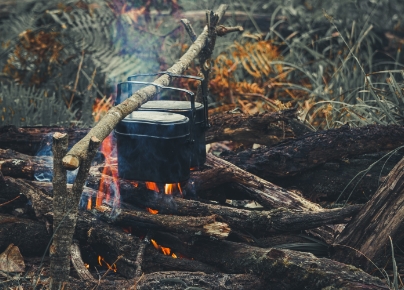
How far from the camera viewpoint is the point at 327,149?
3.71 m

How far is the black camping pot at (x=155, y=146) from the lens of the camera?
9.94 ft

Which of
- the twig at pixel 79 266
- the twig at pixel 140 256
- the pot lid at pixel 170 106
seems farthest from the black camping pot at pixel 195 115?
the twig at pixel 79 266

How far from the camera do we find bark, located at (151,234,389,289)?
2619 millimetres

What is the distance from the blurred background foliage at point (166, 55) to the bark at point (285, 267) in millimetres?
2789

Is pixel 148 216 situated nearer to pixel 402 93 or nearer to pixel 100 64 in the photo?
pixel 402 93

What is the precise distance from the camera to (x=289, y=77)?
6793 mm

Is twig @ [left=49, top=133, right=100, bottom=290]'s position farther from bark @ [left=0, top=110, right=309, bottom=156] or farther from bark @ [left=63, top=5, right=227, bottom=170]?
bark @ [left=0, top=110, right=309, bottom=156]

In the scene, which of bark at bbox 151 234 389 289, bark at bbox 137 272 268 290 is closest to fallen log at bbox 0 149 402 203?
bark at bbox 151 234 389 289

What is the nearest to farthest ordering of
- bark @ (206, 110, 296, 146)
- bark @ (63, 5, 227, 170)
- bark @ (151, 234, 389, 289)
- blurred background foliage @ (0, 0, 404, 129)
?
bark @ (63, 5, 227, 170)
bark @ (151, 234, 389, 289)
bark @ (206, 110, 296, 146)
blurred background foliage @ (0, 0, 404, 129)

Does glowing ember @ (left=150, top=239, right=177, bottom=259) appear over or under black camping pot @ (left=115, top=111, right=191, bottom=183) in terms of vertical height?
under

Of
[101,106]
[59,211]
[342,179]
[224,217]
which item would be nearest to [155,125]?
[224,217]

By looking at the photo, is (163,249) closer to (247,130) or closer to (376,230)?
(376,230)

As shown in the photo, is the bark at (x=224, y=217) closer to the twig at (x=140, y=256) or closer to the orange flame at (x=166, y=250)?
the twig at (x=140, y=256)

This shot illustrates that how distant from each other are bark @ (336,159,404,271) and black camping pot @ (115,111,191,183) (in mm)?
926
